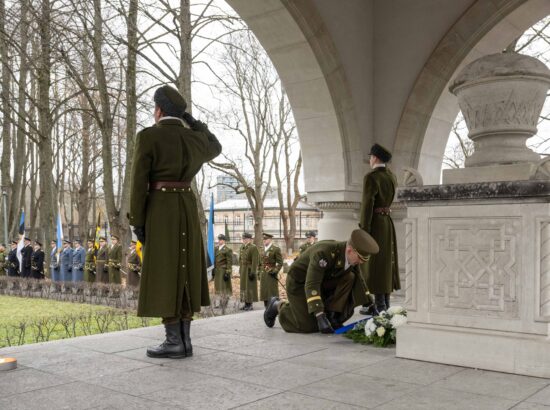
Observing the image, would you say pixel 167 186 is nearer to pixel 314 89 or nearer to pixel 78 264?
pixel 314 89

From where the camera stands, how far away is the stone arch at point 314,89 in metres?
7.90

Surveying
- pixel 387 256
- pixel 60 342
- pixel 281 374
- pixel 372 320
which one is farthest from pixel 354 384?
pixel 387 256

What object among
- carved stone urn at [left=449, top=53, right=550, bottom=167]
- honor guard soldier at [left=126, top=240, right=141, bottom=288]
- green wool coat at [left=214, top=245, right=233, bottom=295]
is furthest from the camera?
honor guard soldier at [left=126, top=240, right=141, bottom=288]

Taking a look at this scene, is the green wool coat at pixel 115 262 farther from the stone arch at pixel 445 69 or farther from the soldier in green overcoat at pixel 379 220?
the soldier in green overcoat at pixel 379 220

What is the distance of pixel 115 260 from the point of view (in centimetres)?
1939

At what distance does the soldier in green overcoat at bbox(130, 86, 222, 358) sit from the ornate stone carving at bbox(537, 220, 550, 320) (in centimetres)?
238

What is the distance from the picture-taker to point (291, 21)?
7.89 m

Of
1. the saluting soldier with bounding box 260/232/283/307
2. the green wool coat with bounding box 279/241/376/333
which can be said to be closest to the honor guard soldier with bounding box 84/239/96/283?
the saluting soldier with bounding box 260/232/283/307

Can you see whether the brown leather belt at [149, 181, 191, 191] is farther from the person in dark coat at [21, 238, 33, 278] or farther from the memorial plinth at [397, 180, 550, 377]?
the person in dark coat at [21, 238, 33, 278]

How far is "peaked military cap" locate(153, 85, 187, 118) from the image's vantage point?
A: 476 cm

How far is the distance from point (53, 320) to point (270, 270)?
15.7 ft

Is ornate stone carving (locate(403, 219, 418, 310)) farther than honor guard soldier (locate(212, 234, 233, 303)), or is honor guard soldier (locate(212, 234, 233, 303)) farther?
honor guard soldier (locate(212, 234, 233, 303))

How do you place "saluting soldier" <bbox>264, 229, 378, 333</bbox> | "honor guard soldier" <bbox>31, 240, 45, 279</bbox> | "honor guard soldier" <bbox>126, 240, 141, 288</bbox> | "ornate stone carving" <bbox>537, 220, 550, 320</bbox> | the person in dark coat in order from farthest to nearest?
the person in dark coat
"honor guard soldier" <bbox>31, 240, 45, 279</bbox>
"honor guard soldier" <bbox>126, 240, 141, 288</bbox>
"saluting soldier" <bbox>264, 229, 378, 333</bbox>
"ornate stone carving" <bbox>537, 220, 550, 320</bbox>

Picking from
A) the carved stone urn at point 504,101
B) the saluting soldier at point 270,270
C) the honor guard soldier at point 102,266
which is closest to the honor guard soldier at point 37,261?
the honor guard soldier at point 102,266
